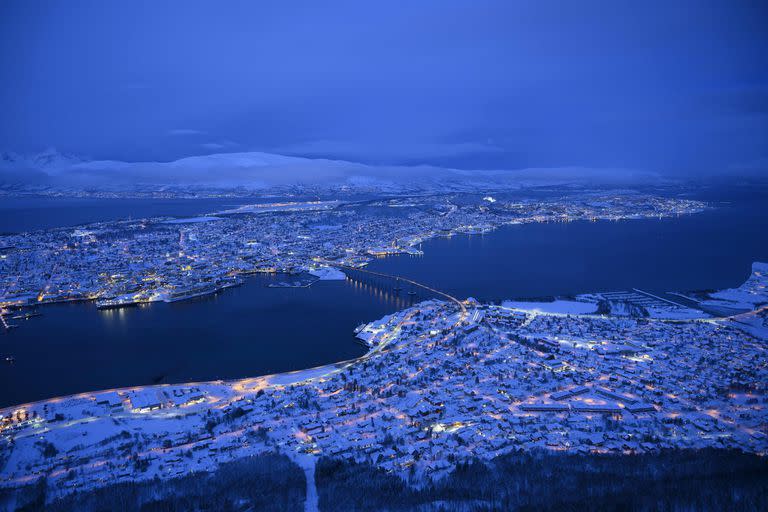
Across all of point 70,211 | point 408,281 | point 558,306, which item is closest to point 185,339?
point 408,281

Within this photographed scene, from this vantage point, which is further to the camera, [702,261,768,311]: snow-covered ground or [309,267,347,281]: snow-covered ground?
[309,267,347,281]: snow-covered ground

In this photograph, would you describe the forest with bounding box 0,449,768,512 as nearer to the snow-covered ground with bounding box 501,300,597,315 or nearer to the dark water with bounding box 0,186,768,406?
the dark water with bounding box 0,186,768,406

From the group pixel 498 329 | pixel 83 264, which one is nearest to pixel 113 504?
pixel 498 329

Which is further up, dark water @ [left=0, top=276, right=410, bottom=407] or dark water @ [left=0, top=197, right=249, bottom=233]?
dark water @ [left=0, top=197, right=249, bottom=233]

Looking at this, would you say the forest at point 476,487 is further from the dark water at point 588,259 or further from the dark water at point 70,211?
the dark water at point 70,211

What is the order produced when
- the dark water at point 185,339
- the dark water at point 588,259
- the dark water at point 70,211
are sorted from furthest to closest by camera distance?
the dark water at point 70,211, the dark water at point 588,259, the dark water at point 185,339

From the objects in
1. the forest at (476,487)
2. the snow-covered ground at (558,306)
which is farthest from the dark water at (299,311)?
the forest at (476,487)

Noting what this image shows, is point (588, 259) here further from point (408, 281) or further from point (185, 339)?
point (185, 339)

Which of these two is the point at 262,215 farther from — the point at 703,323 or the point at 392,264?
the point at 703,323

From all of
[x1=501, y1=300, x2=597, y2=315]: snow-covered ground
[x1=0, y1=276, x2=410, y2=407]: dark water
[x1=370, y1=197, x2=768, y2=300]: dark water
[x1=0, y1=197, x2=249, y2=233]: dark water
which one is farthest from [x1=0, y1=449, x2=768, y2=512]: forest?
[x1=0, y1=197, x2=249, y2=233]: dark water
